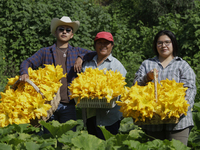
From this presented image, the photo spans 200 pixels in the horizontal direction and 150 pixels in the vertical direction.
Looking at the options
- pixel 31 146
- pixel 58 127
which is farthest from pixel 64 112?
pixel 31 146

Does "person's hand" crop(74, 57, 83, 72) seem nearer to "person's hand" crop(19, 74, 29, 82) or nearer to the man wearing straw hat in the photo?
the man wearing straw hat

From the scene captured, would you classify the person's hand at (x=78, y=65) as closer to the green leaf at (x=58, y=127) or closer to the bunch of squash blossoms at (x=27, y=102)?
the bunch of squash blossoms at (x=27, y=102)

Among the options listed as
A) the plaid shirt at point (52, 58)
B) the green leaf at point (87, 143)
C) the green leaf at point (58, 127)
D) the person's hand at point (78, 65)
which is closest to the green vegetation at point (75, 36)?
the plaid shirt at point (52, 58)

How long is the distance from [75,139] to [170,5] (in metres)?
9.11

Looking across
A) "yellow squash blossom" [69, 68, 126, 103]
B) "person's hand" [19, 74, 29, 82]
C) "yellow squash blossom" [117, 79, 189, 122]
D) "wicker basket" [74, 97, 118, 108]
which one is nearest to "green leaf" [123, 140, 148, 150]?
"yellow squash blossom" [117, 79, 189, 122]

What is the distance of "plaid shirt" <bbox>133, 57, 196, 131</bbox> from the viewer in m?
2.48

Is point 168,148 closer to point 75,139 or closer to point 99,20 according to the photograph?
point 75,139

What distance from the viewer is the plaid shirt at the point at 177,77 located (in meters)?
2.48

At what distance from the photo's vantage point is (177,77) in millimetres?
2594

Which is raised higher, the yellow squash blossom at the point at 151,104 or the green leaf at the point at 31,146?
the yellow squash blossom at the point at 151,104

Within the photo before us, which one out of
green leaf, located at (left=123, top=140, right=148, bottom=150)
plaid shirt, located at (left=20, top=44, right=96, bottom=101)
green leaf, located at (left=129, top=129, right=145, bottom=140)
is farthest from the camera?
plaid shirt, located at (left=20, top=44, right=96, bottom=101)

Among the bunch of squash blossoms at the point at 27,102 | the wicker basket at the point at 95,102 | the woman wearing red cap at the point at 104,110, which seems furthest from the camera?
the woman wearing red cap at the point at 104,110

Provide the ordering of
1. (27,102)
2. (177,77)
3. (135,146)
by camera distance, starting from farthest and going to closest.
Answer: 1. (177,77)
2. (27,102)
3. (135,146)

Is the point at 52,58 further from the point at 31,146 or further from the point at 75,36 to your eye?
the point at 75,36
